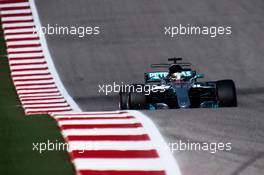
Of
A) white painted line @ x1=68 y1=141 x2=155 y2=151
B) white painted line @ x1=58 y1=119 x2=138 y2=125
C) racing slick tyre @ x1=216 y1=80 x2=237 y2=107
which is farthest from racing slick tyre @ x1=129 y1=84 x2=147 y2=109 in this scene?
white painted line @ x1=68 y1=141 x2=155 y2=151

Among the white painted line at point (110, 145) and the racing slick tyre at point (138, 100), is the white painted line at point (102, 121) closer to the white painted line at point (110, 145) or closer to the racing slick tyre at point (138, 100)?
the white painted line at point (110, 145)

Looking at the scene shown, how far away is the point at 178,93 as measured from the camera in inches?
466

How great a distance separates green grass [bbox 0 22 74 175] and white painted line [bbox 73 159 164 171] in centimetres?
16

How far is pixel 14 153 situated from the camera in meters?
7.88

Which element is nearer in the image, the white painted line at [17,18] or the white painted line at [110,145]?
the white painted line at [110,145]

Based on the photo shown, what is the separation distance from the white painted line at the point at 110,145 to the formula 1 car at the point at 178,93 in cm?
340

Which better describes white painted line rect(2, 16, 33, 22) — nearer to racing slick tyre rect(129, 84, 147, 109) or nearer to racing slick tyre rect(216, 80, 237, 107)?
racing slick tyre rect(129, 84, 147, 109)

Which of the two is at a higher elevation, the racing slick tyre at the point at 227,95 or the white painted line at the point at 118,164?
the racing slick tyre at the point at 227,95

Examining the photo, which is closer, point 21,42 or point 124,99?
point 124,99

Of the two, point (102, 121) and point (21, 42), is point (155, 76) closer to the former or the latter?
point (102, 121)

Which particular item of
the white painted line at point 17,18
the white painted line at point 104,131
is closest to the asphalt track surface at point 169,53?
the white painted line at point 104,131

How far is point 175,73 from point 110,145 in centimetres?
449

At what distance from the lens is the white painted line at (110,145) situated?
7934 millimetres

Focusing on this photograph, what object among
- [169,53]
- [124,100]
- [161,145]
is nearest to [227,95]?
[124,100]
